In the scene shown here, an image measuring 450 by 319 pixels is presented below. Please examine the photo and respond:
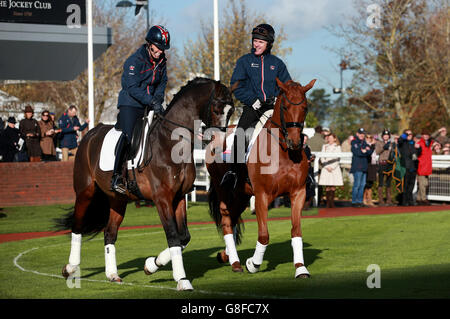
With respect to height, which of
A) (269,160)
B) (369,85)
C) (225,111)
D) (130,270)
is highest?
(369,85)

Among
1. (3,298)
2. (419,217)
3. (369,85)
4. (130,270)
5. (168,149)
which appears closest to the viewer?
(3,298)

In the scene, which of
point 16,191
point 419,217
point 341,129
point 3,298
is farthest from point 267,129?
point 341,129

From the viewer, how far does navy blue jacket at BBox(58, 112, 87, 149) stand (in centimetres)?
2203

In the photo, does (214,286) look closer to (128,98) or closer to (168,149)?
(168,149)

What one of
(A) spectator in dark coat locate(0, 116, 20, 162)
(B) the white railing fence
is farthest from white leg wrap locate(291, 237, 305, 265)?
(A) spectator in dark coat locate(0, 116, 20, 162)

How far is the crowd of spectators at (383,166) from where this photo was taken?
2161 cm

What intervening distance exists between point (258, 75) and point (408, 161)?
12783 millimetres

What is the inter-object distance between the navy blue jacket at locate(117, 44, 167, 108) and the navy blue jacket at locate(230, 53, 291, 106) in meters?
1.34

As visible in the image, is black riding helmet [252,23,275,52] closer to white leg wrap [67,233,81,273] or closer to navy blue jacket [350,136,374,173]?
white leg wrap [67,233,81,273]

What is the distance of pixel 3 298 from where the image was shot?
26.7 ft

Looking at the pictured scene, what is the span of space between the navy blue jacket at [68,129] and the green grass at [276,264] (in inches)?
261

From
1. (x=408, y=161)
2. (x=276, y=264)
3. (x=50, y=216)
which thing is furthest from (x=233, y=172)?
(x=408, y=161)

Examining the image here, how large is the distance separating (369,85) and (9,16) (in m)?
19.8

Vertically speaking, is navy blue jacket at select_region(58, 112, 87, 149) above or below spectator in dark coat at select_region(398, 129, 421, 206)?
above
